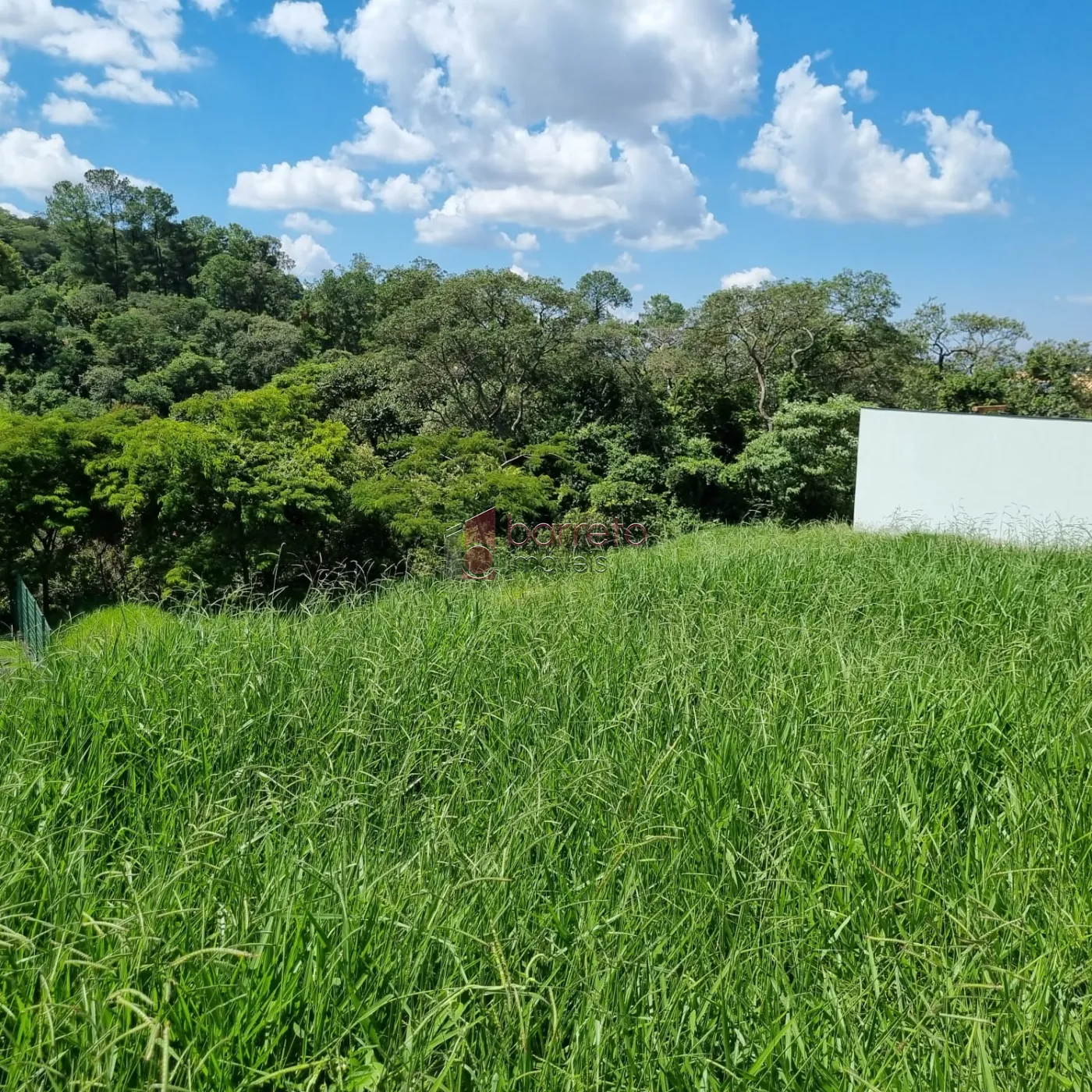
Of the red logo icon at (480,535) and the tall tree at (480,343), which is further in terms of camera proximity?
the tall tree at (480,343)

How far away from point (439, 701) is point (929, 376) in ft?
63.8

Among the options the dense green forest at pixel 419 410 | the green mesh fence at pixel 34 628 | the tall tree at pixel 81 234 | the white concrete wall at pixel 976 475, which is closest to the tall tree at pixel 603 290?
the dense green forest at pixel 419 410

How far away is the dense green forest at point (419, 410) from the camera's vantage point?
10.2 metres

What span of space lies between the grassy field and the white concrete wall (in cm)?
774

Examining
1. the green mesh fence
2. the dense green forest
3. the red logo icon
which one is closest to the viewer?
the green mesh fence

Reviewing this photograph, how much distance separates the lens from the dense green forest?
1021 cm

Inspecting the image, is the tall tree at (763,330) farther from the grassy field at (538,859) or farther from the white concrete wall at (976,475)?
the grassy field at (538,859)

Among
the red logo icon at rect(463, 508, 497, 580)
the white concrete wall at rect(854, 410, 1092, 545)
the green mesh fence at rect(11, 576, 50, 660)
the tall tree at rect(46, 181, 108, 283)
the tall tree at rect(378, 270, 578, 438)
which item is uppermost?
the tall tree at rect(46, 181, 108, 283)

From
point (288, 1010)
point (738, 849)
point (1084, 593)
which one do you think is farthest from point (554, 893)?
point (1084, 593)

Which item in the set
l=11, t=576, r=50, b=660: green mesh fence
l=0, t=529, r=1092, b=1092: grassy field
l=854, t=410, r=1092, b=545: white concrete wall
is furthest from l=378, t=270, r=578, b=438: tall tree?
l=0, t=529, r=1092, b=1092: grassy field

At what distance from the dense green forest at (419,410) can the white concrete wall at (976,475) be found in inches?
98.2

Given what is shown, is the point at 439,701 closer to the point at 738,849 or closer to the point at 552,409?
the point at 738,849

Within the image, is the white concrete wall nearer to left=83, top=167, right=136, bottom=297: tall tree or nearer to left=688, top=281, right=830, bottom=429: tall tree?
left=688, top=281, right=830, bottom=429: tall tree

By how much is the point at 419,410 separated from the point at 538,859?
12.4 m
